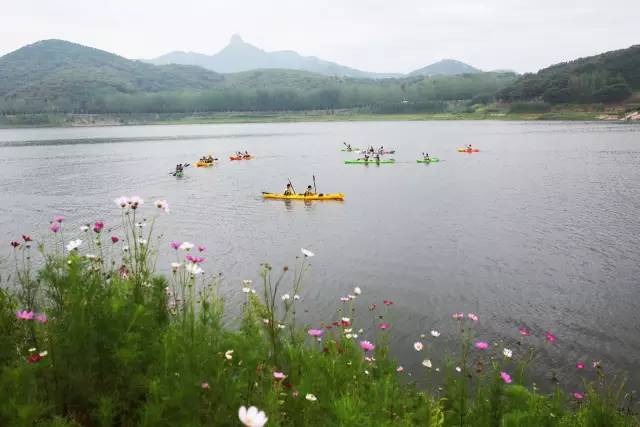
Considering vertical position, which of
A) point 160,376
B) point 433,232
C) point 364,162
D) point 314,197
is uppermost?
point 160,376

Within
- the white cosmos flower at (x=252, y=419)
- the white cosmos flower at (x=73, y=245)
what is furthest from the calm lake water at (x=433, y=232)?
the white cosmos flower at (x=252, y=419)

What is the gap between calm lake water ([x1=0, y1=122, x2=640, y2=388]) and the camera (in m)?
19.0

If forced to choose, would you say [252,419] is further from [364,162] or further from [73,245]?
[364,162]

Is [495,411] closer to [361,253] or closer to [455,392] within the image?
[455,392]

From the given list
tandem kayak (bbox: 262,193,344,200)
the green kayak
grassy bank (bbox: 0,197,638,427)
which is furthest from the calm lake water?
grassy bank (bbox: 0,197,638,427)

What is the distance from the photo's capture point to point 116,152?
4247 inches

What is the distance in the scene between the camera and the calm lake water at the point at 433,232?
19.0 metres

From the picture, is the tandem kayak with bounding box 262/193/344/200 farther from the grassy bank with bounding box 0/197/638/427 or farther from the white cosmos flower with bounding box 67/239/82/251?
the white cosmos flower with bounding box 67/239/82/251

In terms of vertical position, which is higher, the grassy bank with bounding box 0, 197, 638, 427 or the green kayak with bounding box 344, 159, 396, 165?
the grassy bank with bounding box 0, 197, 638, 427

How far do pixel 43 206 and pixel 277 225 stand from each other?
79.9 ft

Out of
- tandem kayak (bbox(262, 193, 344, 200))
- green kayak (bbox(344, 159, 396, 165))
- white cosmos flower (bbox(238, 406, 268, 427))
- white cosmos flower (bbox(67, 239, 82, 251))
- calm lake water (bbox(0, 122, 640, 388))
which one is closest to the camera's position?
white cosmos flower (bbox(238, 406, 268, 427))

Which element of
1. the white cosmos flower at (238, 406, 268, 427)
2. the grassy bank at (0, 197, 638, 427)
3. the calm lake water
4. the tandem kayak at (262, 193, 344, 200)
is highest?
the white cosmos flower at (238, 406, 268, 427)

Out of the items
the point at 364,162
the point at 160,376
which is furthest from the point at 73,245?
the point at 364,162

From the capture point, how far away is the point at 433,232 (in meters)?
33.7
